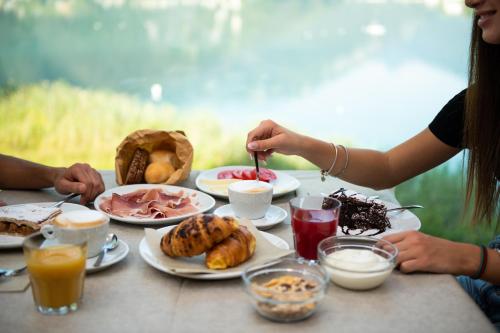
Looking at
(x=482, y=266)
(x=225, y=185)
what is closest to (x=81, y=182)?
(x=225, y=185)

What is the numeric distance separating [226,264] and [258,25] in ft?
9.18

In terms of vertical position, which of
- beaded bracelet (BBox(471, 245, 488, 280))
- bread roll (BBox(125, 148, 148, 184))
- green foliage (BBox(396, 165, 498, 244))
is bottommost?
green foliage (BBox(396, 165, 498, 244))

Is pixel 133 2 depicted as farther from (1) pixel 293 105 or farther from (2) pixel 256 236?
(2) pixel 256 236

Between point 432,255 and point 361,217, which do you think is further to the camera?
point 361,217

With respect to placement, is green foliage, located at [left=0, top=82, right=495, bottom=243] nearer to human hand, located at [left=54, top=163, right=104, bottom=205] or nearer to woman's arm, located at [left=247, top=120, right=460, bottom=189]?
woman's arm, located at [left=247, top=120, right=460, bottom=189]

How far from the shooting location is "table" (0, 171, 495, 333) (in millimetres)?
1019

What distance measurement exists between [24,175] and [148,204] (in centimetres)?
56

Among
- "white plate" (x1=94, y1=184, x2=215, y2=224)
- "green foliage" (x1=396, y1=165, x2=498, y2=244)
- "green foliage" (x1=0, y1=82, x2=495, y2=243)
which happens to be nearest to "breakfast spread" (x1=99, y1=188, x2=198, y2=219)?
"white plate" (x1=94, y1=184, x2=215, y2=224)

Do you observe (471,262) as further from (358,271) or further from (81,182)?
(81,182)

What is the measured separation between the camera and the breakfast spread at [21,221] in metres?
1.41

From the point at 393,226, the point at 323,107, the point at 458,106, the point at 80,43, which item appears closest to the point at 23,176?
the point at 393,226

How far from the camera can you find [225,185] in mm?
1991

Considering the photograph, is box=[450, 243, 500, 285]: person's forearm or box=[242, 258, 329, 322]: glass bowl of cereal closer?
box=[242, 258, 329, 322]: glass bowl of cereal

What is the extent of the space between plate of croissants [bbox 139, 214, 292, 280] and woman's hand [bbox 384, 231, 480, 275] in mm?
290
